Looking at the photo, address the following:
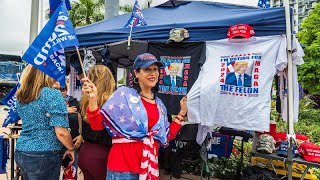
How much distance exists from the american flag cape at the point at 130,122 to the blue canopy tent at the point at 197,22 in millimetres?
1497

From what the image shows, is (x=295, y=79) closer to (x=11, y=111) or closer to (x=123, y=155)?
(x=123, y=155)

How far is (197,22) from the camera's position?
3600 millimetres

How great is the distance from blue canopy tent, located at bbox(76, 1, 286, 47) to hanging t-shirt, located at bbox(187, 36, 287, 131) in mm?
146

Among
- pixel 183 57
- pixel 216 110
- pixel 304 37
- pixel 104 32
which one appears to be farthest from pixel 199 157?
pixel 304 37

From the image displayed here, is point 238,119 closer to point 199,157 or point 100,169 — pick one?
point 199,157

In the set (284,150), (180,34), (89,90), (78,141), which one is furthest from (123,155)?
(284,150)

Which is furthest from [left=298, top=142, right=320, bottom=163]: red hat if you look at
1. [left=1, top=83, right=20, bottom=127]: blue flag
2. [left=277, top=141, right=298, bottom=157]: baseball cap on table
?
[left=1, top=83, right=20, bottom=127]: blue flag

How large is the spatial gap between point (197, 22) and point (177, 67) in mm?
643

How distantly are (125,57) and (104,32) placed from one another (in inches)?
43.5

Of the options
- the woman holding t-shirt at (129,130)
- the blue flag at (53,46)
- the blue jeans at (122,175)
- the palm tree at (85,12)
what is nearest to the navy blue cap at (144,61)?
the woman holding t-shirt at (129,130)

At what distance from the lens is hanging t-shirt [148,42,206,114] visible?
3.70 m

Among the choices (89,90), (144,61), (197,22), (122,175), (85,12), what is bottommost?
(122,175)

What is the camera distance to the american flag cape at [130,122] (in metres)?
2.41

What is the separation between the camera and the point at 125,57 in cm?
532
